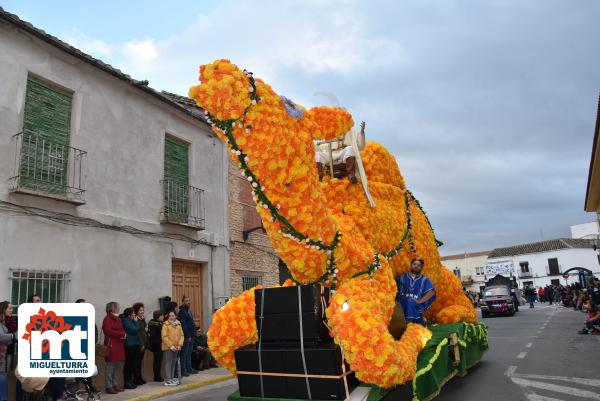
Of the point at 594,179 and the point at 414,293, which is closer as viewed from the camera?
the point at 414,293

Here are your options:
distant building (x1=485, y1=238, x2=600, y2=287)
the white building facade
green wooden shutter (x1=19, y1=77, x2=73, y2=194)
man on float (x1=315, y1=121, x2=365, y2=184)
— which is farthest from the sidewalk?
distant building (x1=485, y1=238, x2=600, y2=287)

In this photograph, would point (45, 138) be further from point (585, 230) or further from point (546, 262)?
point (585, 230)

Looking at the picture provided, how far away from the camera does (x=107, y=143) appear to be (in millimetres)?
9430

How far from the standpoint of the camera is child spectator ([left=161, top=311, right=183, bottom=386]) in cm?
833

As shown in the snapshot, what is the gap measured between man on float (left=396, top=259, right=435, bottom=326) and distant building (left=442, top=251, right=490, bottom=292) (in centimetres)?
5732

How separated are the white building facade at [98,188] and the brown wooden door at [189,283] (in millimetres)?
26

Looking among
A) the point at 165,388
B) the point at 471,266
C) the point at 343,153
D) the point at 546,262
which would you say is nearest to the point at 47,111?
the point at 165,388

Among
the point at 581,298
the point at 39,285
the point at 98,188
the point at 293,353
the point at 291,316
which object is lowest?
the point at 581,298

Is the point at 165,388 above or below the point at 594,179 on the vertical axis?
below

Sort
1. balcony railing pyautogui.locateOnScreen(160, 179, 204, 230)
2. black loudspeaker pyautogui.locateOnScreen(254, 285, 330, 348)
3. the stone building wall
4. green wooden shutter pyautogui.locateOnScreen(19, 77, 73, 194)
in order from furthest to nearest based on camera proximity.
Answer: the stone building wall, balcony railing pyautogui.locateOnScreen(160, 179, 204, 230), green wooden shutter pyautogui.locateOnScreen(19, 77, 73, 194), black loudspeaker pyautogui.locateOnScreen(254, 285, 330, 348)

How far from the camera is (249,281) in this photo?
13180 mm

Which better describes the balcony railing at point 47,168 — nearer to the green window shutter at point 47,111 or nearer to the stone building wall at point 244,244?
the green window shutter at point 47,111

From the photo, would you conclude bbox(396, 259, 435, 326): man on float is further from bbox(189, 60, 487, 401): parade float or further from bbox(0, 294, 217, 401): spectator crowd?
bbox(0, 294, 217, 401): spectator crowd

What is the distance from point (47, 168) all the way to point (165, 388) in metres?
4.19
